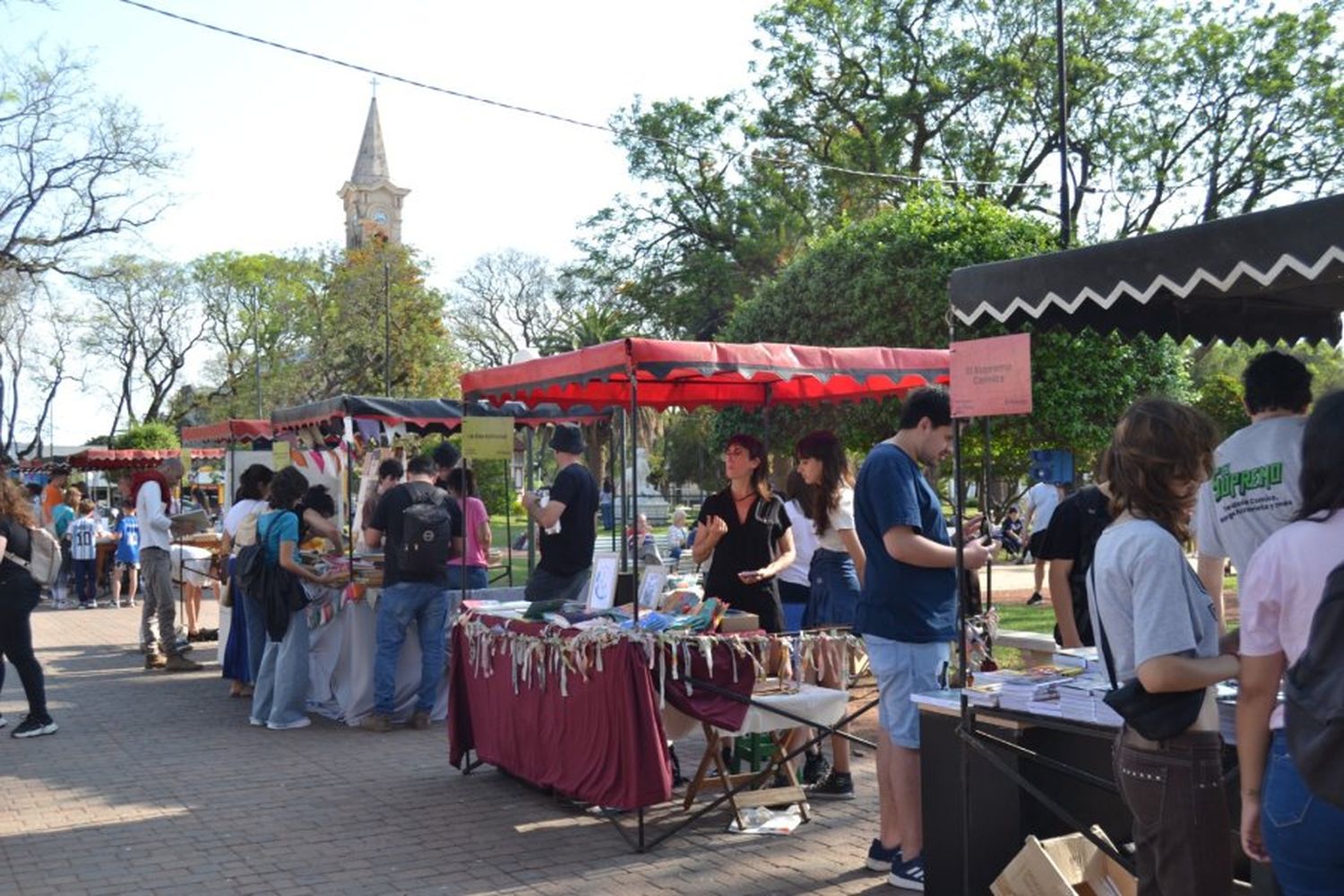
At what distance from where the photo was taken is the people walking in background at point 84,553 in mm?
19297

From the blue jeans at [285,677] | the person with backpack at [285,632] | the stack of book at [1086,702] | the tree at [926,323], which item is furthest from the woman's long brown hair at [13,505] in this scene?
the tree at [926,323]

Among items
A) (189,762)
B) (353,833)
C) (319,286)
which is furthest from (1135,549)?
(319,286)

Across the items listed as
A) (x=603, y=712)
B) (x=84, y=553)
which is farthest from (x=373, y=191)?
(x=603, y=712)

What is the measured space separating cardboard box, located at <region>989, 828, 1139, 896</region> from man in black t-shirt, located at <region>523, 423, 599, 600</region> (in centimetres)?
402

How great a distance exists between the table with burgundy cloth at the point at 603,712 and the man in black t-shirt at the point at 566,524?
0.94m

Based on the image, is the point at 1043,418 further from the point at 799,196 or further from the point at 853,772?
the point at 799,196

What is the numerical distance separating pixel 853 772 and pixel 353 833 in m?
2.93

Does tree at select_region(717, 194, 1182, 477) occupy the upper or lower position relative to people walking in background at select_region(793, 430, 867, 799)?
upper

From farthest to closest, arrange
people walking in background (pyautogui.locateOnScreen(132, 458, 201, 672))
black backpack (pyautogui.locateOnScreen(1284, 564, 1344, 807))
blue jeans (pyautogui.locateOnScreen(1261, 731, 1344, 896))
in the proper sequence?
people walking in background (pyautogui.locateOnScreen(132, 458, 201, 672)) < blue jeans (pyautogui.locateOnScreen(1261, 731, 1344, 896)) < black backpack (pyautogui.locateOnScreen(1284, 564, 1344, 807))

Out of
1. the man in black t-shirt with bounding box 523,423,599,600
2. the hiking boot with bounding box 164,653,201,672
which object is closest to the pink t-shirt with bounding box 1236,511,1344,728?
the man in black t-shirt with bounding box 523,423,599,600

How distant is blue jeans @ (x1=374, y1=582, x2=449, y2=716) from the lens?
28.7 feet

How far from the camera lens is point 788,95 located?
113 ft

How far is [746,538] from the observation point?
21.8ft

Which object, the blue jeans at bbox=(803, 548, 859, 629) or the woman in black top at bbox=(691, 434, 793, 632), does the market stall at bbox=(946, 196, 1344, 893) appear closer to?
the woman in black top at bbox=(691, 434, 793, 632)
